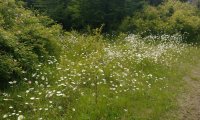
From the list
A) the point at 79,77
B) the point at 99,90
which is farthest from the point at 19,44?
the point at 99,90

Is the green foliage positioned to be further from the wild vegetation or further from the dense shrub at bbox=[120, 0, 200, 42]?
the wild vegetation

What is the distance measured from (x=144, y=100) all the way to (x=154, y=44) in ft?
22.5

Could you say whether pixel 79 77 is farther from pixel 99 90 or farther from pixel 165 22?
pixel 165 22

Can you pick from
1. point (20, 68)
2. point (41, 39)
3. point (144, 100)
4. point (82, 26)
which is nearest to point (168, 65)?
point (144, 100)

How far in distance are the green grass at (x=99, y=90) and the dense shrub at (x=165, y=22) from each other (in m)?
7.55

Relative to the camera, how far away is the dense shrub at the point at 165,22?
781 inches

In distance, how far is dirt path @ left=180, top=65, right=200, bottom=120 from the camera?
348 inches

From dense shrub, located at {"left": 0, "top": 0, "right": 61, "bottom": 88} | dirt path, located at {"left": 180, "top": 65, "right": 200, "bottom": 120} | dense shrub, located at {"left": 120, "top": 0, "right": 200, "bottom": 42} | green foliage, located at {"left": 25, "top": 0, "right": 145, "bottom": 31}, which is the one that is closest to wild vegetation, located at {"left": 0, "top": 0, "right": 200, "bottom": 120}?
dense shrub, located at {"left": 0, "top": 0, "right": 61, "bottom": 88}

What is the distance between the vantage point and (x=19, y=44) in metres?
9.66

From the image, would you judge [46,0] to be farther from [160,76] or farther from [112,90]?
[112,90]

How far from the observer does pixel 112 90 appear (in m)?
9.12

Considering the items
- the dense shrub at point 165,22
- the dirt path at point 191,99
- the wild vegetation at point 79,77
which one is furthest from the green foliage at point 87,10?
the dirt path at point 191,99

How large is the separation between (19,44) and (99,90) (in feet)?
8.97

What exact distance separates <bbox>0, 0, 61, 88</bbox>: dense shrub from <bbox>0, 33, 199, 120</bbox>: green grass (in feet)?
1.24
